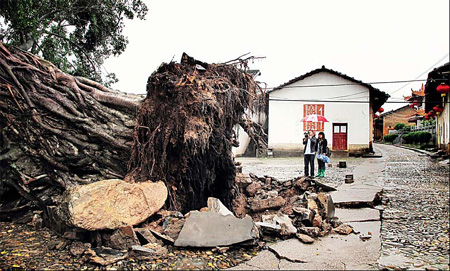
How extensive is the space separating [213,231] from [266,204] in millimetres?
3643

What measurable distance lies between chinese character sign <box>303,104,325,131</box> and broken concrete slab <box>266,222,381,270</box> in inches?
713

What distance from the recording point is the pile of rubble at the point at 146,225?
511cm

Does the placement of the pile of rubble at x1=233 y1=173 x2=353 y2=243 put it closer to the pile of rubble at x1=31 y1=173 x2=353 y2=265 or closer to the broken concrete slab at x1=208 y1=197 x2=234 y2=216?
the pile of rubble at x1=31 y1=173 x2=353 y2=265

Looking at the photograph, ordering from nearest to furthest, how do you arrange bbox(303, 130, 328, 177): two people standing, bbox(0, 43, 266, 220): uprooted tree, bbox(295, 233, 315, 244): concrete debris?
bbox(295, 233, 315, 244): concrete debris, bbox(0, 43, 266, 220): uprooted tree, bbox(303, 130, 328, 177): two people standing

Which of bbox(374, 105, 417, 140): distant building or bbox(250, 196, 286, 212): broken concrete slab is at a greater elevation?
bbox(374, 105, 417, 140): distant building

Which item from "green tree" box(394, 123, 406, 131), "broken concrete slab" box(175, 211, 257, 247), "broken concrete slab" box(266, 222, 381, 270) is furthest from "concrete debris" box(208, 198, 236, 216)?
"green tree" box(394, 123, 406, 131)

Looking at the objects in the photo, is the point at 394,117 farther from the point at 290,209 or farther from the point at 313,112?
the point at 290,209

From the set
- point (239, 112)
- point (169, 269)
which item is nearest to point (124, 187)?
point (169, 269)

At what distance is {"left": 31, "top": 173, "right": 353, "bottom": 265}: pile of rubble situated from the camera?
5105 mm

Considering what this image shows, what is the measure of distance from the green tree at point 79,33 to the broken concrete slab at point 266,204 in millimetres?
8245

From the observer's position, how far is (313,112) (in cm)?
2339

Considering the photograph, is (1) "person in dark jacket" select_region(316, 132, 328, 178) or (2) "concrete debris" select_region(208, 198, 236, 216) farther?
(1) "person in dark jacket" select_region(316, 132, 328, 178)

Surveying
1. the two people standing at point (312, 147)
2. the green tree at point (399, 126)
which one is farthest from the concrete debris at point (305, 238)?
the green tree at point (399, 126)

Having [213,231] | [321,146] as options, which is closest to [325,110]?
[321,146]
